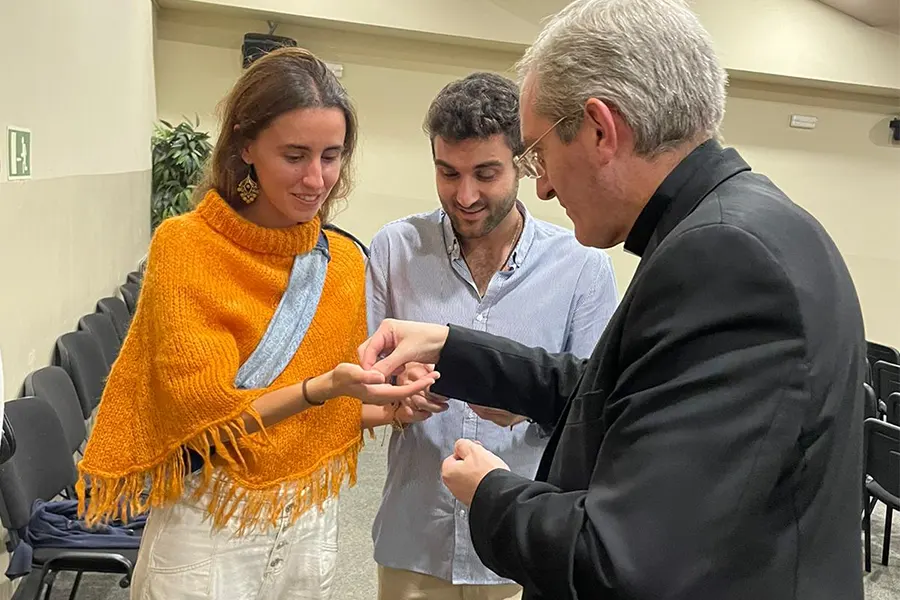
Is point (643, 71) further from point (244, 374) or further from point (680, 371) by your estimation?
point (244, 374)

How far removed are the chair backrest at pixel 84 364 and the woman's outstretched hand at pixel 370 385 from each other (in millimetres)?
2029

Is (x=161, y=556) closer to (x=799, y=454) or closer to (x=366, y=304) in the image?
(x=366, y=304)

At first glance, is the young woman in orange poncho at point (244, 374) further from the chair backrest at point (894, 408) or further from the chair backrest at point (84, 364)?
the chair backrest at point (894, 408)

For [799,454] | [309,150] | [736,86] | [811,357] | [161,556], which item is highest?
[736,86]

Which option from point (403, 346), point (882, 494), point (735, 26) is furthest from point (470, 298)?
point (735, 26)

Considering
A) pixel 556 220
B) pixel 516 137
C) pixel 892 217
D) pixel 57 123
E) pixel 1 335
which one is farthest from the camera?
pixel 892 217

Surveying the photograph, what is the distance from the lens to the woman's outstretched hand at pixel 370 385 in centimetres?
135

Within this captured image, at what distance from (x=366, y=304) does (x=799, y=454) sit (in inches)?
40.9

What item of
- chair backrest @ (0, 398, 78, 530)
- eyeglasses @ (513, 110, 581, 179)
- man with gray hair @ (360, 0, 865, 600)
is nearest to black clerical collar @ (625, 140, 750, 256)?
man with gray hair @ (360, 0, 865, 600)

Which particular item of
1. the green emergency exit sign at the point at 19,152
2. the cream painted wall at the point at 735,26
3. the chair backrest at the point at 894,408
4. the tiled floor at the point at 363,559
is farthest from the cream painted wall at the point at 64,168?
the chair backrest at the point at 894,408

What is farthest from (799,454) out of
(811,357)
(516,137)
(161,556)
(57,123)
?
(57,123)

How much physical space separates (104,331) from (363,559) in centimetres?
167

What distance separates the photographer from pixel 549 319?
62.0 inches

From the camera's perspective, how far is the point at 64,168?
315 centimetres
